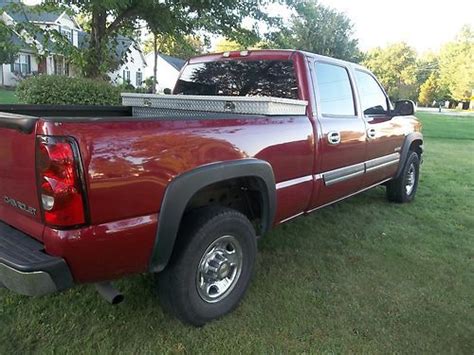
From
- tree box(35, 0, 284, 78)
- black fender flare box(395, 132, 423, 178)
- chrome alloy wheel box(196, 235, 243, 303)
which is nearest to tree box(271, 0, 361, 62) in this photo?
tree box(35, 0, 284, 78)

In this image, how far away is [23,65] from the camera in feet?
109

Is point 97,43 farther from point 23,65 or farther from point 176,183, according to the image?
point 23,65

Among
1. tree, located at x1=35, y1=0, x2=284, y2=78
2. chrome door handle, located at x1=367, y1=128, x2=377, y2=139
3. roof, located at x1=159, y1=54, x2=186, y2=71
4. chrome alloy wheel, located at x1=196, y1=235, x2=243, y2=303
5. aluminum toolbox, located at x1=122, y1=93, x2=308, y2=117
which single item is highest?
roof, located at x1=159, y1=54, x2=186, y2=71

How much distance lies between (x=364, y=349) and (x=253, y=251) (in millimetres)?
965

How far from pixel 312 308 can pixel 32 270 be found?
6.27ft

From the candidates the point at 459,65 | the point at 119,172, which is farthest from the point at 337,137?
the point at 459,65

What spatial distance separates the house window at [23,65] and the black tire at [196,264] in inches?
1396

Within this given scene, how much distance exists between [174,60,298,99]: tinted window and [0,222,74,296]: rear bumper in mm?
2397

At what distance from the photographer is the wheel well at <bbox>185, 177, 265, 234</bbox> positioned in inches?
114

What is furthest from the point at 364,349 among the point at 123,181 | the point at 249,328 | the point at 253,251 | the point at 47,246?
the point at 47,246

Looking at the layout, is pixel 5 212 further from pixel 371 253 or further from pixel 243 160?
pixel 371 253

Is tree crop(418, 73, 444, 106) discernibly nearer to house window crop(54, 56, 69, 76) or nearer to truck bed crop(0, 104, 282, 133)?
house window crop(54, 56, 69, 76)

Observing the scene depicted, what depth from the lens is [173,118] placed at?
94.9 inches

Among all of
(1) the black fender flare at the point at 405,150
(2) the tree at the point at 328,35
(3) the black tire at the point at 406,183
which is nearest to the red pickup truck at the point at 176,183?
(1) the black fender flare at the point at 405,150
